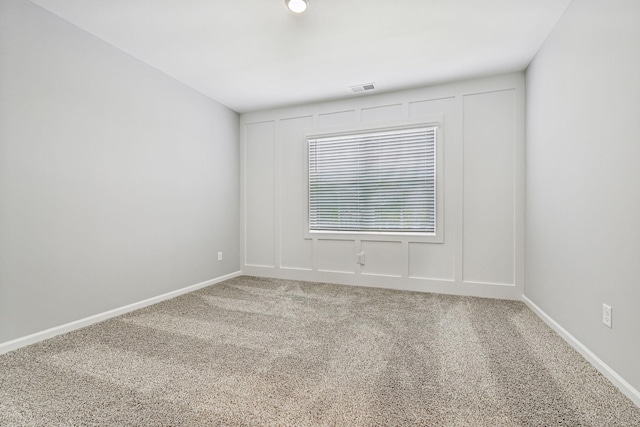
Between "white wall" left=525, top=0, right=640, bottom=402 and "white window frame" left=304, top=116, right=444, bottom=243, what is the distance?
965 millimetres

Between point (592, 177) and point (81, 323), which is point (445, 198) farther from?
point (81, 323)

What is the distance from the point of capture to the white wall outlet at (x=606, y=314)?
68.2 inches

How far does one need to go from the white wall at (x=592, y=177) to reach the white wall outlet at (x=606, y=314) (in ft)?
0.15

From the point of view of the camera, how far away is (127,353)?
2.05 m

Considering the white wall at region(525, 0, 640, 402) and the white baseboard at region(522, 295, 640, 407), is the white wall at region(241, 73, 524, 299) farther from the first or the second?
the white baseboard at region(522, 295, 640, 407)

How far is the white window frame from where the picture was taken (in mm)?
3570

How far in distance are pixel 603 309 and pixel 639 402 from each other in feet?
1.62

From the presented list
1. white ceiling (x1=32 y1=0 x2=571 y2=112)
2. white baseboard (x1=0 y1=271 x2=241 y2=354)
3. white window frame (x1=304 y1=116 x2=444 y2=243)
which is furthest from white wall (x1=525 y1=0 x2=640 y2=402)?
white baseboard (x1=0 y1=271 x2=241 y2=354)

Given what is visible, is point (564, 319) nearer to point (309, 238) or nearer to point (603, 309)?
point (603, 309)

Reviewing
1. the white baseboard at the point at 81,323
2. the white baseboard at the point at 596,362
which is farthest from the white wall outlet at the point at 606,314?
the white baseboard at the point at 81,323

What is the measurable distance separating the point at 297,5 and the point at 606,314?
9.39ft

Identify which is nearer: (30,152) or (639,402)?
(639,402)

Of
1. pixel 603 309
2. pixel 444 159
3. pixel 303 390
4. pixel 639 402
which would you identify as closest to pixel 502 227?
pixel 444 159

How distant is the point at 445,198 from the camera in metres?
3.55
